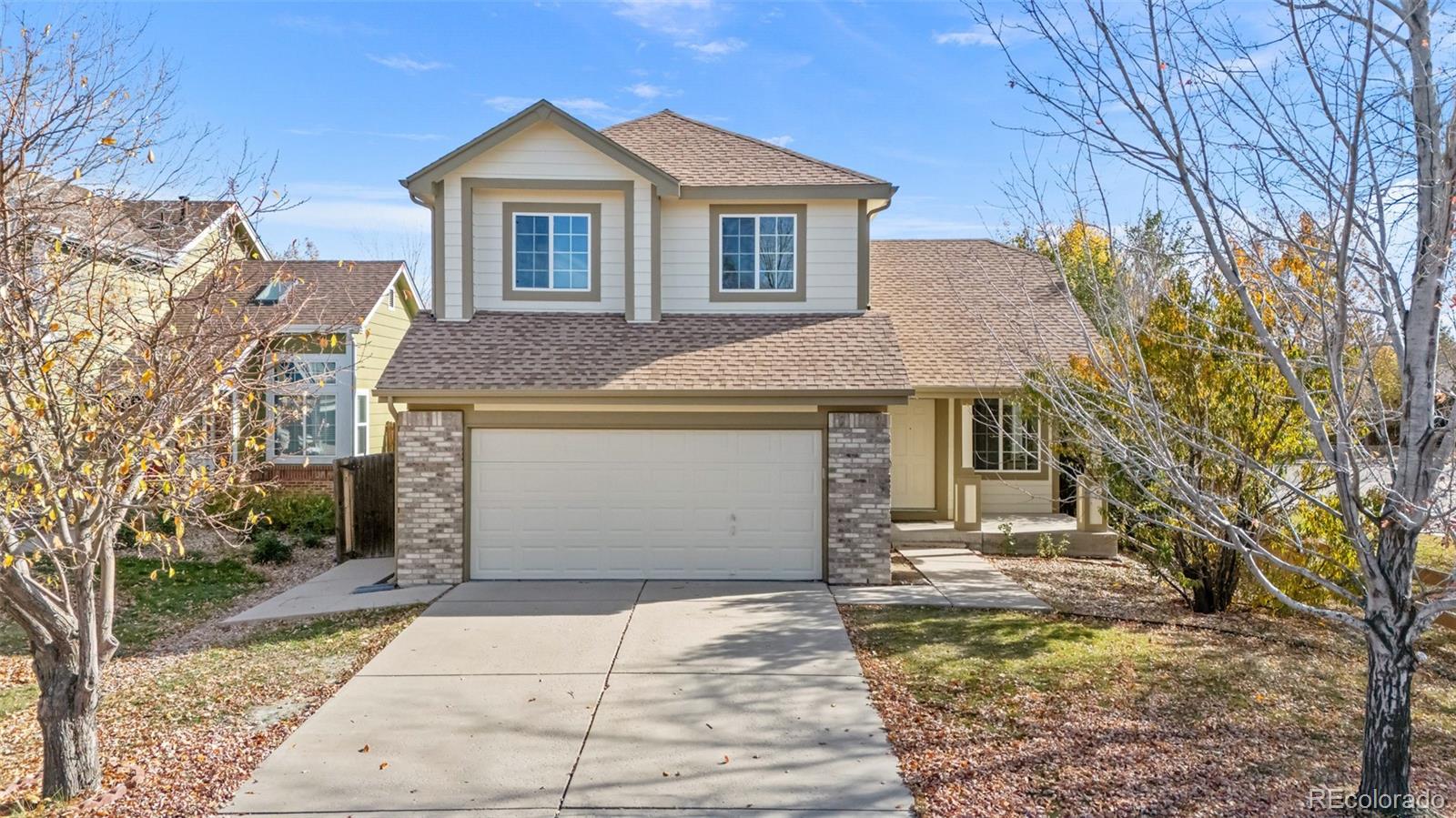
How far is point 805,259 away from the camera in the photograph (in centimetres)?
1255

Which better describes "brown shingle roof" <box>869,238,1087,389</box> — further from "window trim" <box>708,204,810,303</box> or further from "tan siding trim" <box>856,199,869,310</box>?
"window trim" <box>708,204,810,303</box>

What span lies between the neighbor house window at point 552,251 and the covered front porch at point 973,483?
564cm

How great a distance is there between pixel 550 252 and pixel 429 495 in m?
3.73

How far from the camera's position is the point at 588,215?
481 inches

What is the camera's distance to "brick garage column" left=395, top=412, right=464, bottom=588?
11.0m

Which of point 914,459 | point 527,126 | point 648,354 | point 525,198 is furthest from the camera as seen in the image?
point 914,459

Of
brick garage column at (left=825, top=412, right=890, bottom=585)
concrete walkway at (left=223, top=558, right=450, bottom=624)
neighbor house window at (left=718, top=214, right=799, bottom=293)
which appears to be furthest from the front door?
concrete walkway at (left=223, top=558, right=450, bottom=624)

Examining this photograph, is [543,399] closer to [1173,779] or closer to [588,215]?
[588,215]

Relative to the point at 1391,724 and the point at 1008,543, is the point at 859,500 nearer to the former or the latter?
the point at 1008,543

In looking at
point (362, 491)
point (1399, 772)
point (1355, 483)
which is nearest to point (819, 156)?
point (362, 491)

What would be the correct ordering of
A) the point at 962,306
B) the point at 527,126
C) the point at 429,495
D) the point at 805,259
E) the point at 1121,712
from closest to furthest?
1. the point at 1121,712
2. the point at 429,495
3. the point at 527,126
4. the point at 805,259
5. the point at 962,306

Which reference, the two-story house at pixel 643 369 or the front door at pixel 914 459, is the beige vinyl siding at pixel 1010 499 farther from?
the two-story house at pixel 643 369

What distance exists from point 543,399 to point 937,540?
267 inches

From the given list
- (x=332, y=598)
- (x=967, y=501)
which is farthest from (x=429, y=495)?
(x=967, y=501)
